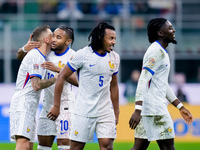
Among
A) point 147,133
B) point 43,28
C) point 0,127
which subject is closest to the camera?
point 147,133

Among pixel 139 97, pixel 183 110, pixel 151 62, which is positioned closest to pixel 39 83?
pixel 139 97

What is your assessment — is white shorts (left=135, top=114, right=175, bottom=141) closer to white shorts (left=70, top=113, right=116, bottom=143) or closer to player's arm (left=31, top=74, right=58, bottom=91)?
white shorts (left=70, top=113, right=116, bottom=143)

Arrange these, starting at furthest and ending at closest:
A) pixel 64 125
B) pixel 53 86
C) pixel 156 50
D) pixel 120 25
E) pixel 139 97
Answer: pixel 120 25
pixel 53 86
pixel 64 125
pixel 156 50
pixel 139 97

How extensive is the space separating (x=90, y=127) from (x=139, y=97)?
801 mm

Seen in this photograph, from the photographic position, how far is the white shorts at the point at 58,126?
793 cm

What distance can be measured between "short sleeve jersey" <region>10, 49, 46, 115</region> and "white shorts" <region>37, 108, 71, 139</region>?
51 cm

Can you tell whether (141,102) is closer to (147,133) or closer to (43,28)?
(147,133)

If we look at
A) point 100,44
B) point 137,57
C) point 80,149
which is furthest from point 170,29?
point 137,57

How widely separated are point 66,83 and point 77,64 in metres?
1.21

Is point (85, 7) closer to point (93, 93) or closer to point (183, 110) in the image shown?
point (183, 110)

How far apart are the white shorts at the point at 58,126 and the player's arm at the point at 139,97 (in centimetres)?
157

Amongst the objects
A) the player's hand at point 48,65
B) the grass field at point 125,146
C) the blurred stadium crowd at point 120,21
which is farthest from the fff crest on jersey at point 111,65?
the blurred stadium crowd at point 120,21

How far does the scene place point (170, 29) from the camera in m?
7.30

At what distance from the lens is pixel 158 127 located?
23.3 feet
